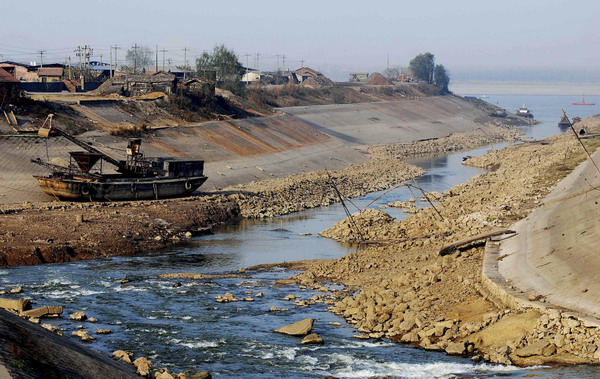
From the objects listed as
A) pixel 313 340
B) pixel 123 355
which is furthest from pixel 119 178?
pixel 123 355

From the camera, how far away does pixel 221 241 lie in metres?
47.9

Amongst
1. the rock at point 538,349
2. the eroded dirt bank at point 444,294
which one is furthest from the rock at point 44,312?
the rock at point 538,349

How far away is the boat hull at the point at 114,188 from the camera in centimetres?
5209

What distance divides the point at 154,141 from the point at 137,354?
48.3m

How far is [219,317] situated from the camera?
31.2m

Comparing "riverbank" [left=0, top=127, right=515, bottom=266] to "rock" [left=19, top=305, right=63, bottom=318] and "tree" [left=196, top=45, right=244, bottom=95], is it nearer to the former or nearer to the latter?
"rock" [left=19, top=305, right=63, bottom=318]

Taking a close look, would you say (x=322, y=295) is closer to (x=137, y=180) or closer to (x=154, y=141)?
(x=137, y=180)

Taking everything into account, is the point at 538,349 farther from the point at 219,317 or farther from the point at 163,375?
the point at 219,317

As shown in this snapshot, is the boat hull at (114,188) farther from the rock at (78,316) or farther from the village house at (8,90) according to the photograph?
the rock at (78,316)

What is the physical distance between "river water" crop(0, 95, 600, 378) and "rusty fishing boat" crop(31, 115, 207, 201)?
27.9 ft

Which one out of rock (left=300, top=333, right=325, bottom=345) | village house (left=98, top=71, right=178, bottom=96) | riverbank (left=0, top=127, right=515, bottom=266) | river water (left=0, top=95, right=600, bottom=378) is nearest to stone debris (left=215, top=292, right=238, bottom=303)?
river water (left=0, top=95, right=600, bottom=378)

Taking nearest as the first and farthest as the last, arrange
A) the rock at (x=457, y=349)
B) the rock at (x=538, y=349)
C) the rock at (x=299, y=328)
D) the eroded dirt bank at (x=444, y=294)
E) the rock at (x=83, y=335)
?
Result: the rock at (x=538, y=349) < the eroded dirt bank at (x=444, y=294) < the rock at (x=457, y=349) < the rock at (x=83, y=335) < the rock at (x=299, y=328)

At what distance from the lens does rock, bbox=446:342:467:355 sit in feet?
87.3

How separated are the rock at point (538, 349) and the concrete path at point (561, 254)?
1.86 meters
